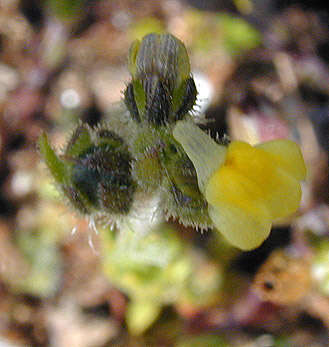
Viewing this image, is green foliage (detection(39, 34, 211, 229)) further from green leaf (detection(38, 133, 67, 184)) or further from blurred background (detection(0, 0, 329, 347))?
blurred background (detection(0, 0, 329, 347))

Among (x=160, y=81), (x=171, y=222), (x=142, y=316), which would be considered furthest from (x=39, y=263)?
(x=160, y=81)

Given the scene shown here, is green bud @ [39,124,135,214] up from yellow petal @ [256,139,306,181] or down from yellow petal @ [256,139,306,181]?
down

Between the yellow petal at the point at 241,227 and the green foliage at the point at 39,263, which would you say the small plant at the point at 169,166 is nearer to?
the yellow petal at the point at 241,227

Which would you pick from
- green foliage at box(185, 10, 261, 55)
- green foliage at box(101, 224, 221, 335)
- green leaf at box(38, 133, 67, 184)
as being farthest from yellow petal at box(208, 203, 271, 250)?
green foliage at box(185, 10, 261, 55)

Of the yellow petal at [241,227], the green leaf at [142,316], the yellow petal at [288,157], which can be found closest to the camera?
the yellow petal at [241,227]

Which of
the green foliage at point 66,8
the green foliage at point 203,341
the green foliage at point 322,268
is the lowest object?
the green foliage at point 203,341

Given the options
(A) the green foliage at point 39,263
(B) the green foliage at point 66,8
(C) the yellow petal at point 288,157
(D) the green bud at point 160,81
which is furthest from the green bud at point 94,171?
(B) the green foliage at point 66,8

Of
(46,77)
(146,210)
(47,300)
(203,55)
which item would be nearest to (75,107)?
(46,77)

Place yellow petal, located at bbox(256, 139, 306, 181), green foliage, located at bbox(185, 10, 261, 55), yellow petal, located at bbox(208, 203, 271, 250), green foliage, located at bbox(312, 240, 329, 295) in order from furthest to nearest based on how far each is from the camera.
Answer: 1. green foliage, located at bbox(185, 10, 261, 55)
2. green foliage, located at bbox(312, 240, 329, 295)
3. yellow petal, located at bbox(256, 139, 306, 181)
4. yellow petal, located at bbox(208, 203, 271, 250)
